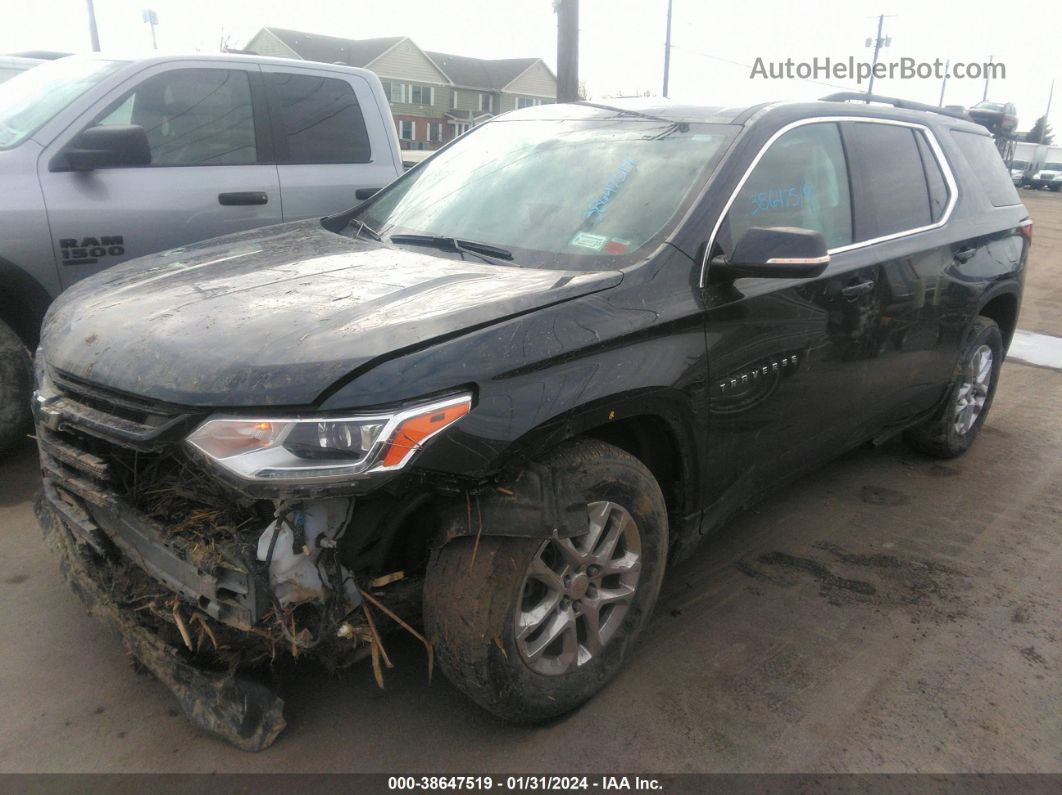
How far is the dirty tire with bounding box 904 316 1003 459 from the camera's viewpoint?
462 centimetres

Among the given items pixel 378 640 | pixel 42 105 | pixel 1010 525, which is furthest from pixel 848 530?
pixel 42 105

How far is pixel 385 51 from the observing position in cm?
5412

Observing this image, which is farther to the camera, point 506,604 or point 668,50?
point 668,50

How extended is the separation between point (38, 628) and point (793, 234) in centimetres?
291

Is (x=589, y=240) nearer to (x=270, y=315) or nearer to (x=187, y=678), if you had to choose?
(x=270, y=315)

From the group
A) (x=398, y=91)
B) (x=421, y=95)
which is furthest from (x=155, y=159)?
(x=421, y=95)

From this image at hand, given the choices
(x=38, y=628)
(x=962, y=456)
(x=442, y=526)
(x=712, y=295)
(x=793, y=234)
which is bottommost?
(x=962, y=456)

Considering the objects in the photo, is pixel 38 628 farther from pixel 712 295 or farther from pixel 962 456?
pixel 962 456

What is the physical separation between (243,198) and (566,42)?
285 inches

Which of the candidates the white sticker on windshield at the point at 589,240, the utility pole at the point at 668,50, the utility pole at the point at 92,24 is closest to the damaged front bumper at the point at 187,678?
the white sticker on windshield at the point at 589,240

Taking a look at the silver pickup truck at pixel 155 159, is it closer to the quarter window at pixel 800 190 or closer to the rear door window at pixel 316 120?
the rear door window at pixel 316 120

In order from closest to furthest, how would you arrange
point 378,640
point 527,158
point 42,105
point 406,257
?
point 378,640 < point 406,257 < point 527,158 < point 42,105

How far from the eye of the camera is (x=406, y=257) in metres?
3.06

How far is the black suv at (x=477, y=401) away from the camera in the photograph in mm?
2143
